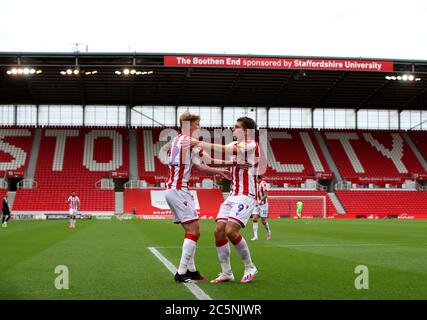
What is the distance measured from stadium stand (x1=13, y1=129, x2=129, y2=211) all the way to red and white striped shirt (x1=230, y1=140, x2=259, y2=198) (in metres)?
44.5

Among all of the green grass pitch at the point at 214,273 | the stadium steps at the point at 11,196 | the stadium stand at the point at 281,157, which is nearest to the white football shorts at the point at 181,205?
the green grass pitch at the point at 214,273

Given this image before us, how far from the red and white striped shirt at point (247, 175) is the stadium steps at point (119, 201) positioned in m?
45.0

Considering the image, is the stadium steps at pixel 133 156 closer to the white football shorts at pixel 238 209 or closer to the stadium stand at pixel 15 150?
the stadium stand at pixel 15 150

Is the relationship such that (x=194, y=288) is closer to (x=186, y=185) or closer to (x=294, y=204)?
(x=186, y=185)

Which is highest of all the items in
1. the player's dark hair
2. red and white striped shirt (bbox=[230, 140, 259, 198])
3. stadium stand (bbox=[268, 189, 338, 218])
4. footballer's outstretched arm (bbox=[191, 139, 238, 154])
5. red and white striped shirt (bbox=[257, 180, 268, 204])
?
the player's dark hair

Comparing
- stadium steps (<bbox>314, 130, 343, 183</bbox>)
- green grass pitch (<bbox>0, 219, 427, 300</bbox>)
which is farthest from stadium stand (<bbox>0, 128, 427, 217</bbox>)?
green grass pitch (<bbox>0, 219, 427, 300</bbox>)

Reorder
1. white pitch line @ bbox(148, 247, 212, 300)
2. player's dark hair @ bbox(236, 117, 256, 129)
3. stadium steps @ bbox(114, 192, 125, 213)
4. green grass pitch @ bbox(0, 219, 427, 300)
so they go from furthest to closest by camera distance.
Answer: stadium steps @ bbox(114, 192, 125, 213), player's dark hair @ bbox(236, 117, 256, 129), green grass pitch @ bbox(0, 219, 427, 300), white pitch line @ bbox(148, 247, 212, 300)

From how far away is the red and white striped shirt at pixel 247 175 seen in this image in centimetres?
917

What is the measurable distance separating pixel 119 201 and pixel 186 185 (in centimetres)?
4610

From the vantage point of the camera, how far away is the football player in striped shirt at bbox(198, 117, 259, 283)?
911cm

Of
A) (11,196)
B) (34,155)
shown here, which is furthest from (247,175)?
(34,155)

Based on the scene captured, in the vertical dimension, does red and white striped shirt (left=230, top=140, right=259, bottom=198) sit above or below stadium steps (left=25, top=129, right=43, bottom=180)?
below

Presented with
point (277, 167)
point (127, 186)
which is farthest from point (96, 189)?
point (277, 167)

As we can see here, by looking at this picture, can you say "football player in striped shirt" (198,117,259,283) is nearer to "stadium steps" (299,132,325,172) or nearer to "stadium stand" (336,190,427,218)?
"stadium stand" (336,190,427,218)
